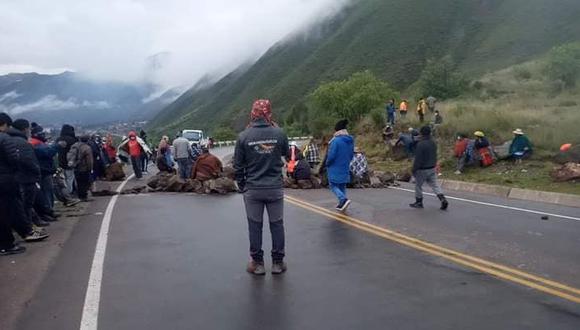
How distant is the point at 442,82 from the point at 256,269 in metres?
55.0

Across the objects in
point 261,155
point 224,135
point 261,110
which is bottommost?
point 224,135

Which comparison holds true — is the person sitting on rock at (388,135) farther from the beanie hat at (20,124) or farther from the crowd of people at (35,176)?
the beanie hat at (20,124)

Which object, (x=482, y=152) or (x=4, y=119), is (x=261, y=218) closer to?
(x=4, y=119)

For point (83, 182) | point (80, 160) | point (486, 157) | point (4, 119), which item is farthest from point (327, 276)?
point (486, 157)

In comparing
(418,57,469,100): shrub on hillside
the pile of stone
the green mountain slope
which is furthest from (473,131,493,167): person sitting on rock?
the green mountain slope

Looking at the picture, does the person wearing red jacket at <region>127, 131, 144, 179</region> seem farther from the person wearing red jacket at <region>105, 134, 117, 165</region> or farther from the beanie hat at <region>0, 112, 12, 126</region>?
the beanie hat at <region>0, 112, 12, 126</region>

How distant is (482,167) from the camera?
2077cm

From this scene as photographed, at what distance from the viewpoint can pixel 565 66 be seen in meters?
46.7

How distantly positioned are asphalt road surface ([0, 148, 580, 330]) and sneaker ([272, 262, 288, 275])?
15 cm

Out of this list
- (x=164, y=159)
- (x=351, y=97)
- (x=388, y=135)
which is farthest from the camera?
(x=351, y=97)

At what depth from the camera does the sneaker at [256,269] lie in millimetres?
7172

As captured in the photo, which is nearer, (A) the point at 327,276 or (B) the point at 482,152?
(A) the point at 327,276

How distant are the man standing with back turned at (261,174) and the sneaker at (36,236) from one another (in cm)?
416

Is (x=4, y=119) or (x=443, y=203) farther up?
(x=4, y=119)
